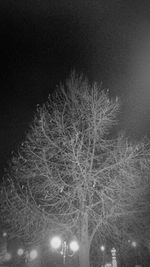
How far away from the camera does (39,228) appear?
47.1 feet

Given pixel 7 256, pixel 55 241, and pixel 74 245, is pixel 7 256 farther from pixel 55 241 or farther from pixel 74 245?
pixel 74 245

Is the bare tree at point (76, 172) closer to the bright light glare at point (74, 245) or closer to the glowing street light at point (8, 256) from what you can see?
the bright light glare at point (74, 245)

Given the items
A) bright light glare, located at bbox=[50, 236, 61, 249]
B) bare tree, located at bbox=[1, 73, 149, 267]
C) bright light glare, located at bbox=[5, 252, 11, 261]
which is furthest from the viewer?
bright light glare, located at bbox=[5, 252, 11, 261]

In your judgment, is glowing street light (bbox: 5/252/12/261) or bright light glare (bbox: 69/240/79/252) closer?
bright light glare (bbox: 69/240/79/252)

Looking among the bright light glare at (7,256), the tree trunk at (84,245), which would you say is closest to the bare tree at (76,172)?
the tree trunk at (84,245)

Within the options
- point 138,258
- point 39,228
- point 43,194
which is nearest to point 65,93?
point 43,194

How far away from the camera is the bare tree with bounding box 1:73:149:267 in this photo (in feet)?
45.9

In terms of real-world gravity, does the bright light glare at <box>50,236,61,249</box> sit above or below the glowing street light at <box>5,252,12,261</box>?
Answer: below

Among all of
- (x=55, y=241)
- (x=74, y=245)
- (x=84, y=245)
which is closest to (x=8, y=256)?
(x=55, y=241)

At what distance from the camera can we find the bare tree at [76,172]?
45.9ft

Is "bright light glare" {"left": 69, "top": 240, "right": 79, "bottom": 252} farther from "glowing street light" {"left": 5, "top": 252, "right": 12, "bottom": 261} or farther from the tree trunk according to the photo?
"glowing street light" {"left": 5, "top": 252, "right": 12, "bottom": 261}

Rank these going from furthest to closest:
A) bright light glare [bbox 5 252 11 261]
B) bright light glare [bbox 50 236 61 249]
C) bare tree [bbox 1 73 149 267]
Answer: bright light glare [bbox 5 252 11 261]
bright light glare [bbox 50 236 61 249]
bare tree [bbox 1 73 149 267]

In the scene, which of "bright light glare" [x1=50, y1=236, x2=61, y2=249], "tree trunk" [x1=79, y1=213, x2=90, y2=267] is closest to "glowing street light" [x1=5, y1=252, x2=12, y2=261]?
"bright light glare" [x1=50, y1=236, x2=61, y2=249]

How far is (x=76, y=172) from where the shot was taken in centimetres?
1397
